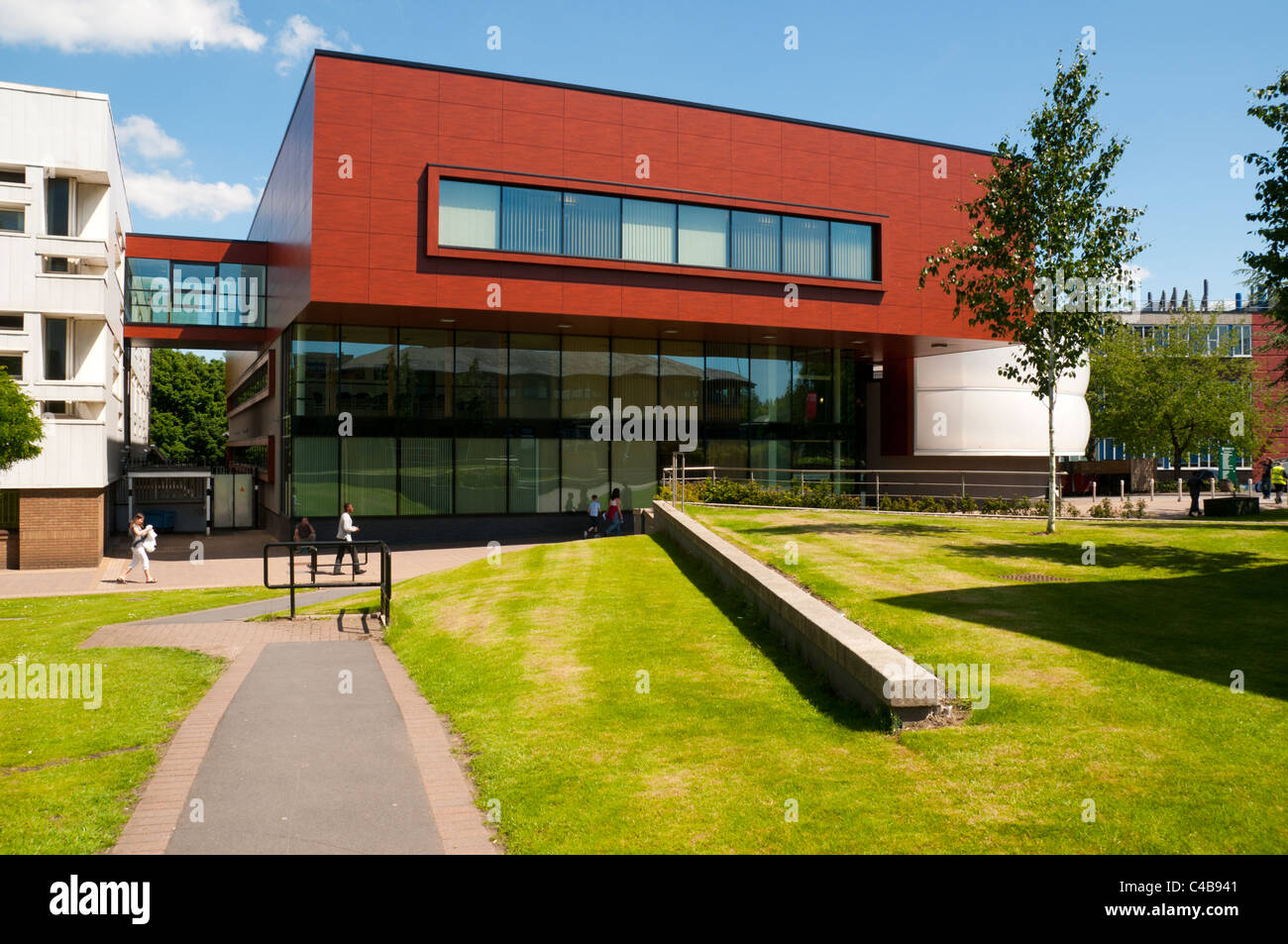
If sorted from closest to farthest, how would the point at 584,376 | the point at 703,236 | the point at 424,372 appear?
the point at 703,236, the point at 424,372, the point at 584,376

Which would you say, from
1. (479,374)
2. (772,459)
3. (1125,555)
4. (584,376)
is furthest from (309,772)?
(772,459)

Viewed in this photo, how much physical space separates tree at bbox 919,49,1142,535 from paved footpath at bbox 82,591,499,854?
14.1 m

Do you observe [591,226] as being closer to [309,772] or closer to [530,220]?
[530,220]

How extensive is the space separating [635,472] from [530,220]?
403 inches

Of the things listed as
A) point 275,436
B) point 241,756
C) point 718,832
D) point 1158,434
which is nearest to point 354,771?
point 241,756

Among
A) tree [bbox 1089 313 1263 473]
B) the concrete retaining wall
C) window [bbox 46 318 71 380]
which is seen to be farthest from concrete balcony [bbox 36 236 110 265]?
tree [bbox 1089 313 1263 473]

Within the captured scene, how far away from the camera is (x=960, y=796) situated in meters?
6.00

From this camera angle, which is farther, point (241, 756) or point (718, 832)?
point (241, 756)

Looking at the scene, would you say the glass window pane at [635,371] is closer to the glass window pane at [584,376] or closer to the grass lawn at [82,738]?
the glass window pane at [584,376]

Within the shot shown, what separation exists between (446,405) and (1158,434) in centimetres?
4549

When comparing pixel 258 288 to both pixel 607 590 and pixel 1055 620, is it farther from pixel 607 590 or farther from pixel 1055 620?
pixel 1055 620

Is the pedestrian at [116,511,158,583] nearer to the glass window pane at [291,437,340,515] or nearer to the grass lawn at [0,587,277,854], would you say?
the glass window pane at [291,437,340,515]

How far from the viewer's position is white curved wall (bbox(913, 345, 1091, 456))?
33.3 meters

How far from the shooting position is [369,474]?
2950 cm
